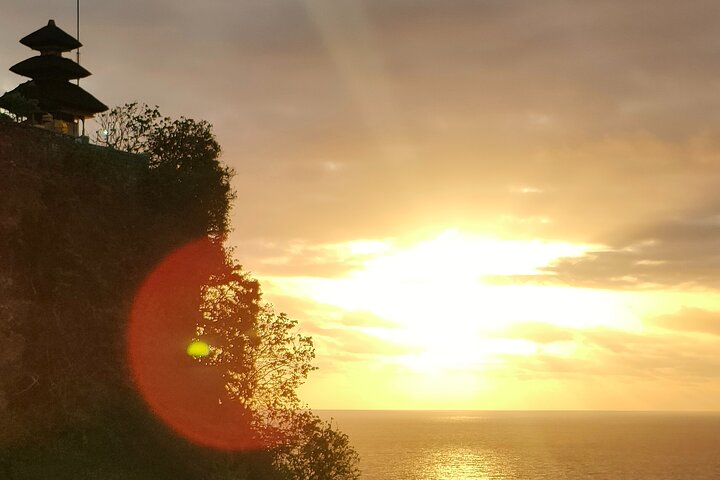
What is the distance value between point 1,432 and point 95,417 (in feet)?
18.4

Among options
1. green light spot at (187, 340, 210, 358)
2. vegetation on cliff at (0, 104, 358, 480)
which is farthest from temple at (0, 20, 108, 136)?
green light spot at (187, 340, 210, 358)

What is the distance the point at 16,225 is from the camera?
4491cm

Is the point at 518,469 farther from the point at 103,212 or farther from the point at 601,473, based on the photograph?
the point at 103,212

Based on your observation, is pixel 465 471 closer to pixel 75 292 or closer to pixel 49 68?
pixel 49 68

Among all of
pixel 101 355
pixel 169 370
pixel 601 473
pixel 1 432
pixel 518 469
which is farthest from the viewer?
pixel 518 469

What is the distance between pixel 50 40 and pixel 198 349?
28600mm

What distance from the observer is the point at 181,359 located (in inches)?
2089

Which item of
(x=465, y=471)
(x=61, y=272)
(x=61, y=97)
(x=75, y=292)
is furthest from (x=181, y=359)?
(x=465, y=471)

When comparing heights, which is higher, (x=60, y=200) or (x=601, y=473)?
(x=60, y=200)

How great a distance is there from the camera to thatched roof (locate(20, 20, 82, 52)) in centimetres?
6462

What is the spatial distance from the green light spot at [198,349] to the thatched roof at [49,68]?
25.1 metres

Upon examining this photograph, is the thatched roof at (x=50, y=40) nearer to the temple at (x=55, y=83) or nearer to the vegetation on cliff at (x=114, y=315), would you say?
the temple at (x=55, y=83)

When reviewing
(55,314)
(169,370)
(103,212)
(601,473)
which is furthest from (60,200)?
(601,473)

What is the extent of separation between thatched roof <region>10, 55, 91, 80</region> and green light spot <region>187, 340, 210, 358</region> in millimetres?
25150
